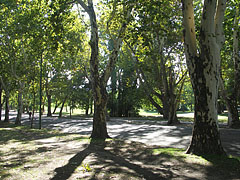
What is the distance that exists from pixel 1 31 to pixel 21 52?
3772 millimetres

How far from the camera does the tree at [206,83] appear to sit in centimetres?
673

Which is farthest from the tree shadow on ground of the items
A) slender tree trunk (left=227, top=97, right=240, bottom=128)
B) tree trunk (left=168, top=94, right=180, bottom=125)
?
tree trunk (left=168, top=94, right=180, bottom=125)

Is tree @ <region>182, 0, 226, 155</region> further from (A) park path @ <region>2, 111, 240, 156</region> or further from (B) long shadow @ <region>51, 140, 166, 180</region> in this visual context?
(B) long shadow @ <region>51, 140, 166, 180</region>

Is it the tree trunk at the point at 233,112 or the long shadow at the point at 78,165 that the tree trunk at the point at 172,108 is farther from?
the long shadow at the point at 78,165

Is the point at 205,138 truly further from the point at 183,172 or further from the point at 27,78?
the point at 27,78

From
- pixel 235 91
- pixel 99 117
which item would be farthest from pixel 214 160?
pixel 235 91

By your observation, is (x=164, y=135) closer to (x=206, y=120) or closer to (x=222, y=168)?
(x=206, y=120)

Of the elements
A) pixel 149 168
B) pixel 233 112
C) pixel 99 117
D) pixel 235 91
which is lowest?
pixel 149 168

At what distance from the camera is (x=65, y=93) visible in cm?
3994

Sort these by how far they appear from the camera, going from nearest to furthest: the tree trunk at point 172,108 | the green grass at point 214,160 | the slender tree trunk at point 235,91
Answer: the green grass at point 214,160 → the slender tree trunk at point 235,91 → the tree trunk at point 172,108

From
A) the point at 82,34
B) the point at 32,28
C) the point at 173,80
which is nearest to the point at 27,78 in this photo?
the point at 82,34


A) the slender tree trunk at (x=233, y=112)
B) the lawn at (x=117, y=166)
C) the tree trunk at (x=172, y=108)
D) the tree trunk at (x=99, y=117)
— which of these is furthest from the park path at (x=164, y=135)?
the tree trunk at (x=172, y=108)

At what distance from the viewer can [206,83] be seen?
22.3 ft

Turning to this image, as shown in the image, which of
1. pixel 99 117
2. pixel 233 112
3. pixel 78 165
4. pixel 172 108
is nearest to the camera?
pixel 78 165
